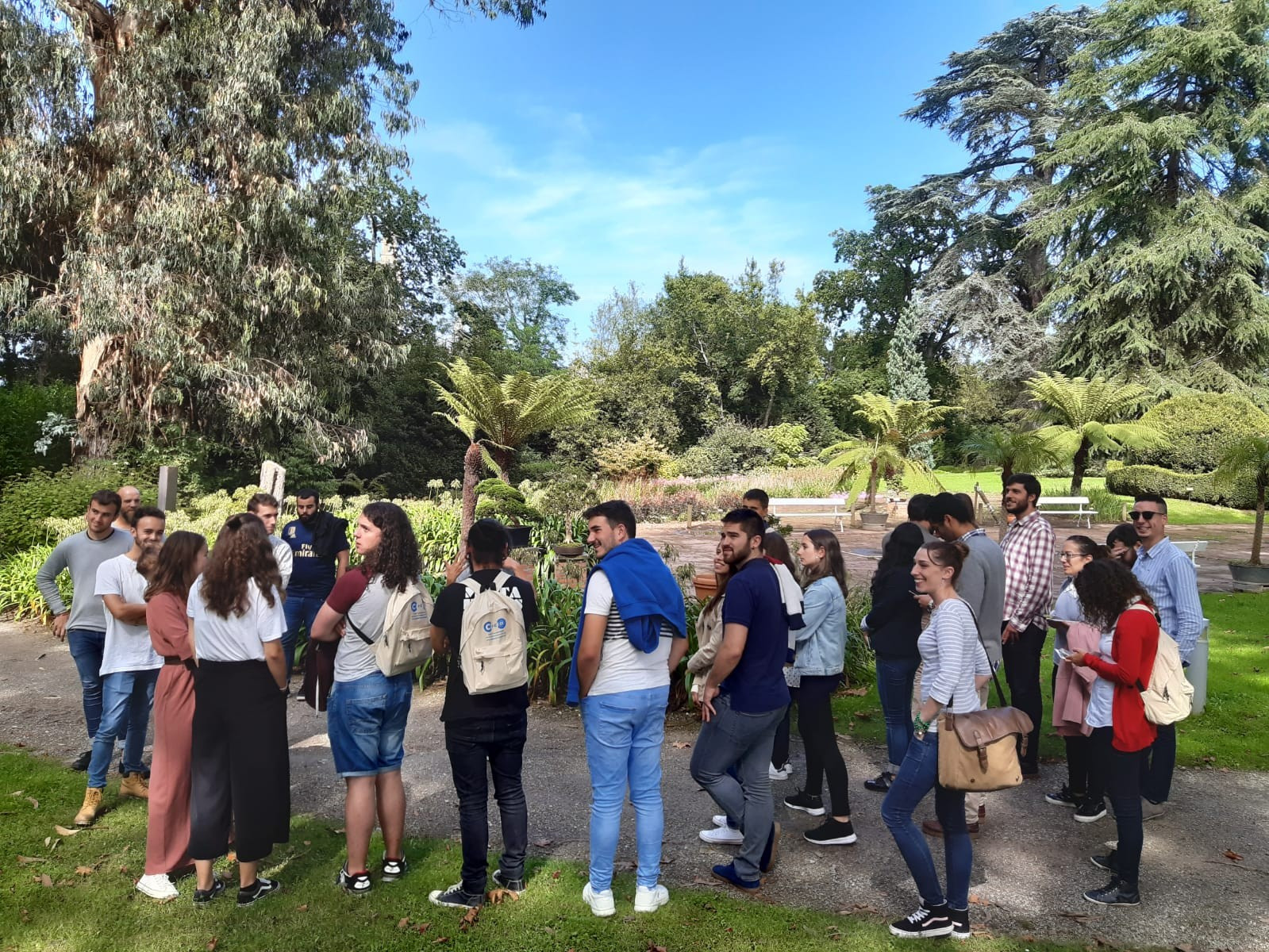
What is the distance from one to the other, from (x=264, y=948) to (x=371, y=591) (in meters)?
1.43

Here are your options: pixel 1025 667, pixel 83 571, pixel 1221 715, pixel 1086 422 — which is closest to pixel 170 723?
pixel 83 571

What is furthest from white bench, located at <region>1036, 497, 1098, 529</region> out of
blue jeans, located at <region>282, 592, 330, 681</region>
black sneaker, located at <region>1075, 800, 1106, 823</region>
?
blue jeans, located at <region>282, 592, 330, 681</region>

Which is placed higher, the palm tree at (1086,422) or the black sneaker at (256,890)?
the palm tree at (1086,422)

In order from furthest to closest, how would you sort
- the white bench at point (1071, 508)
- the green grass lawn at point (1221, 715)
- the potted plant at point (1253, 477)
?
the white bench at point (1071, 508), the potted plant at point (1253, 477), the green grass lawn at point (1221, 715)

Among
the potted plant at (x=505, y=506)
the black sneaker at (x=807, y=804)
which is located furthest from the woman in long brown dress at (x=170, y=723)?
the potted plant at (x=505, y=506)

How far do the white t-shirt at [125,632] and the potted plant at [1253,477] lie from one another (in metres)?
13.0

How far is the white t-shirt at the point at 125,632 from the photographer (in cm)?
432

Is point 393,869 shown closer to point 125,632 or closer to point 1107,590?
point 125,632

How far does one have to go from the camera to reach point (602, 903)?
3.44 m

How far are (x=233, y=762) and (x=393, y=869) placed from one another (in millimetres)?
870

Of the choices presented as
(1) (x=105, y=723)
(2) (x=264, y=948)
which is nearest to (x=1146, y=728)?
(2) (x=264, y=948)

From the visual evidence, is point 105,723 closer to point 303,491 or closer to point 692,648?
point 303,491

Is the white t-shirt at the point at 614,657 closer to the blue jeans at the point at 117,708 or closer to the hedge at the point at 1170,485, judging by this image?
the blue jeans at the point at 117,708

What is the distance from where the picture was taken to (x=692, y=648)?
21.3ft
